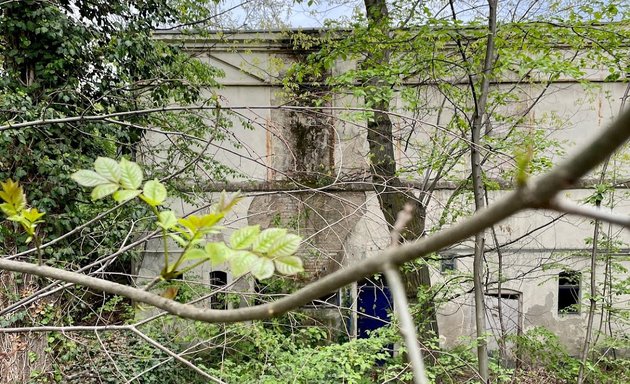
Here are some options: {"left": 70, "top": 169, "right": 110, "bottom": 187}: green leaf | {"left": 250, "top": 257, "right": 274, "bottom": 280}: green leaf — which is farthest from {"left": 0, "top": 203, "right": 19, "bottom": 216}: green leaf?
{"left": 250, "top": 257, "right": 274, "bottom": 280}: green leaf

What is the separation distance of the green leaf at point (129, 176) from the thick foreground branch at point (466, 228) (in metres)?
0.21

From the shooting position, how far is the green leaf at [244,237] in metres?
0.67

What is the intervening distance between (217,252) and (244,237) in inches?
1.7

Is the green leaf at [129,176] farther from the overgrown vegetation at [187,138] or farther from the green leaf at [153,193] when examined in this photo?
the overgrown vegetation at [187,138]

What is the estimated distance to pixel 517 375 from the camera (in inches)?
191

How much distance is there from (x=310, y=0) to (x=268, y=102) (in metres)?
3.18

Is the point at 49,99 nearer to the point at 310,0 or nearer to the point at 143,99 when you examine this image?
the point at 143,99

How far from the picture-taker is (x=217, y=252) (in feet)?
2.15

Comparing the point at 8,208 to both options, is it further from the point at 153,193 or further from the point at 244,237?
the point at 244,237

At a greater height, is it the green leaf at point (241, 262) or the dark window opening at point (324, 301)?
the green leaf at point (241, 262)

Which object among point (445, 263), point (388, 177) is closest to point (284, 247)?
point (388, 177)

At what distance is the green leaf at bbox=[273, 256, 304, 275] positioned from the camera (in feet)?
2.08

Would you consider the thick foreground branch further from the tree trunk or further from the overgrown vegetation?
the tree trunk

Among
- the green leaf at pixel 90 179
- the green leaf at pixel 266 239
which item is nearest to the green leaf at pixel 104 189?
the green leaf at pixel 90 179
